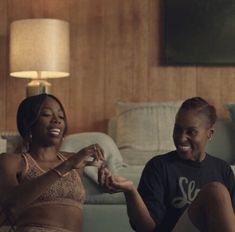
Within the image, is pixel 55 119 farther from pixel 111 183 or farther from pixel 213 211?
pixel 213 211

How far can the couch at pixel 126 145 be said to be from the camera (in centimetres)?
278

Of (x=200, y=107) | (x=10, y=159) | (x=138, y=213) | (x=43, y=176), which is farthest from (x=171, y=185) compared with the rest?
(x=10, y=159)

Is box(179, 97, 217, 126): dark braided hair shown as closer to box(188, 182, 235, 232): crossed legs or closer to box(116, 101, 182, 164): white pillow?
box(188, 182, 235, 232): crossed legs

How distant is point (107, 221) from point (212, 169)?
836mm

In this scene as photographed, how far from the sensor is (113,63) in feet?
13.9

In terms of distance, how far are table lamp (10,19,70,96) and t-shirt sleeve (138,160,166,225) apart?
73.7 inches

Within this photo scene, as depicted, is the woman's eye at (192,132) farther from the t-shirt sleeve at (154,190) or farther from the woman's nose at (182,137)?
the t-shirt sleeve at (154,190)

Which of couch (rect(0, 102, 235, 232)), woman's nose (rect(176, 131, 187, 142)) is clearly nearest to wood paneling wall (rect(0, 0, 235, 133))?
couch (rect(0, 102, 235, 232))

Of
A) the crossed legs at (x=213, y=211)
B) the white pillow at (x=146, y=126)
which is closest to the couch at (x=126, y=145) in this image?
the white pillow at (x=146, y=126)

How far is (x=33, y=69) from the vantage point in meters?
3.80

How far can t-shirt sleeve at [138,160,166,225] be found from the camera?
1956mm

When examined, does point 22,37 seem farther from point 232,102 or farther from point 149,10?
point 232,102

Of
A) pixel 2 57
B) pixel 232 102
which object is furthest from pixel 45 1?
pixel 232 102

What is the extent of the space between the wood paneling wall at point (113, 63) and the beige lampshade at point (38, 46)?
1.25 feet
